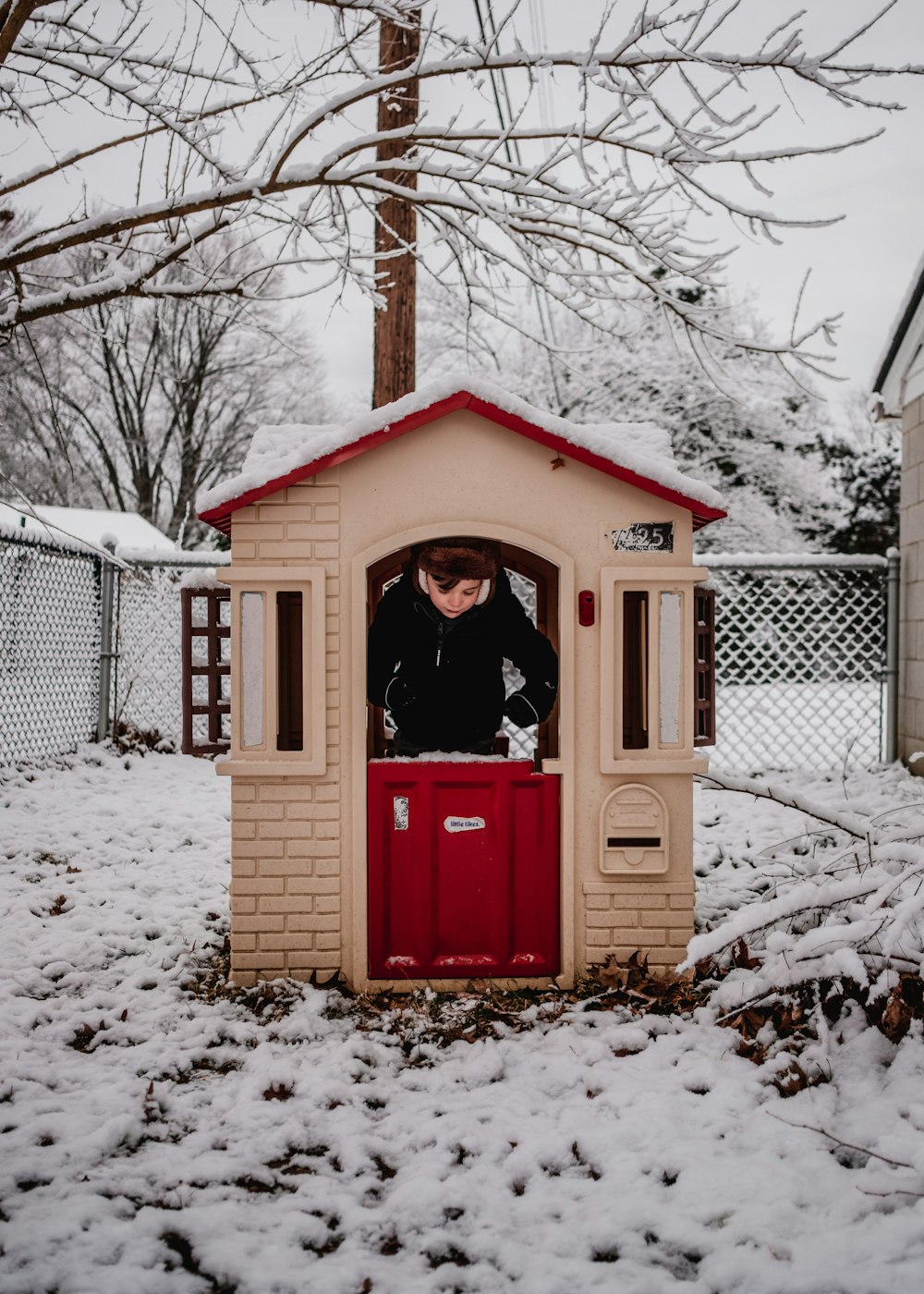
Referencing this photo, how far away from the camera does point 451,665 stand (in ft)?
12.4

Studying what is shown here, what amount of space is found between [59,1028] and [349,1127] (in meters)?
1.30

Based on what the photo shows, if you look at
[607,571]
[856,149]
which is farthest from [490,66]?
[607,571]

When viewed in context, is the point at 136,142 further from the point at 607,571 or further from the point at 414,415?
the point at 607,571

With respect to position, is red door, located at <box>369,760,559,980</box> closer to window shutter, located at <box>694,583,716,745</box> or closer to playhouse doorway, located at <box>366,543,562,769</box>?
playhouse doorway, located at <box>366,543,562,769</box>

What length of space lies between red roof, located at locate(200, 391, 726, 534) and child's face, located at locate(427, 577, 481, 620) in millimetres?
616

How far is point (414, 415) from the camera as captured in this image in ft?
11.4

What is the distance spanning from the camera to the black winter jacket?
3.67 m

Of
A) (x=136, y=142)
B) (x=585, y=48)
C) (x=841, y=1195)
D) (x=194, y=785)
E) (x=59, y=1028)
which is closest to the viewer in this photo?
(x=841, y=1195)

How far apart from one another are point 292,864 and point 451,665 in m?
1.05

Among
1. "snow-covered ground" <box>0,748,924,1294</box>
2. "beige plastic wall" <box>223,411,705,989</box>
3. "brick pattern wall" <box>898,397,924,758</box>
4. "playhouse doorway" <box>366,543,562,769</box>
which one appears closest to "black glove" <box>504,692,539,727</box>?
"beige plastic wall" <box>223,411,705,989</box>

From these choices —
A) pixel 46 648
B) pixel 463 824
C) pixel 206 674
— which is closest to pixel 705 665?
pixel 463 824

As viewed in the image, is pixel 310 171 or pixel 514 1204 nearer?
pixel 514 1204

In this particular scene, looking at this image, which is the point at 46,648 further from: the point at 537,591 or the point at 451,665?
the point at 451,665

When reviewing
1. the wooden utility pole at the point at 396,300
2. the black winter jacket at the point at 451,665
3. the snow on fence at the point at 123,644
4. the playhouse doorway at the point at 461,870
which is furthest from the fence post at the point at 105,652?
the playhouse doorway at the point at 461,870
